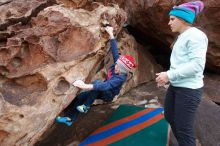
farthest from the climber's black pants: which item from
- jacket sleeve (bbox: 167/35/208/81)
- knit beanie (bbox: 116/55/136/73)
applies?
knit beanie (bbox: 116/55/136/73)

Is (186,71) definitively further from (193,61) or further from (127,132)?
(127,132)

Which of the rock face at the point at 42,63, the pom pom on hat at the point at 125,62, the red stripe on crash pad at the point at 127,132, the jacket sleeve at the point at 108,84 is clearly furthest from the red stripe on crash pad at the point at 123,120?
the pom pom on hat at the point at 125,62

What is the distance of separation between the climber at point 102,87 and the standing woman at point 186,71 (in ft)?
1.95

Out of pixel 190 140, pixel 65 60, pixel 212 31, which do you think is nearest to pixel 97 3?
pixel 65 60

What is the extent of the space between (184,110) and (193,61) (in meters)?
0.49

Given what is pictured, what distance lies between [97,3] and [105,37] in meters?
0.50

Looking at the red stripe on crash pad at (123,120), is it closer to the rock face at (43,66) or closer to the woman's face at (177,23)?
the rock face at (43,66)

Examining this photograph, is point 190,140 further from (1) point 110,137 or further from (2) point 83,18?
(2) point 83,18

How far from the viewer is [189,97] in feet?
9.48

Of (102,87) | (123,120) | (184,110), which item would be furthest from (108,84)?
(123,120)

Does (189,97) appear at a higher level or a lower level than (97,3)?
lower

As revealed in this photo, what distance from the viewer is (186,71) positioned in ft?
8.96

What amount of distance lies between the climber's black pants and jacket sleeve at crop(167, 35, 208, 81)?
22cm

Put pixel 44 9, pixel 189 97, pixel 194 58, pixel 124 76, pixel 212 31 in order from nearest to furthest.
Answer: pixel 194 58
pixel 189 97
pixel 124 76
pixel 44 9
pixel 212 31
